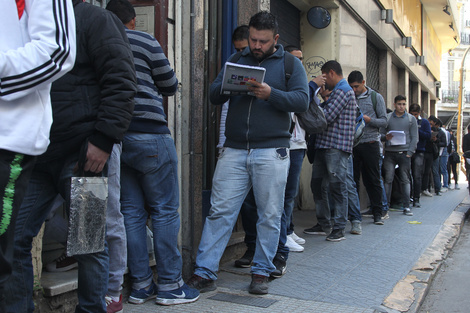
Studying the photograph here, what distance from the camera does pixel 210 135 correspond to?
4875 millimetres

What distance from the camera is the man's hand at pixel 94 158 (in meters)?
2.49

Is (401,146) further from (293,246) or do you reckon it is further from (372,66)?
(293,246)

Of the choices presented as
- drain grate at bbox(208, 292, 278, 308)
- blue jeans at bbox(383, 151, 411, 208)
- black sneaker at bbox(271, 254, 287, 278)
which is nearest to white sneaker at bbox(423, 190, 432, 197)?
blue jeans at bbox(383, 151, 411, 208)

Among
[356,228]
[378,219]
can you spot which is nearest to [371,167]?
[378,219]

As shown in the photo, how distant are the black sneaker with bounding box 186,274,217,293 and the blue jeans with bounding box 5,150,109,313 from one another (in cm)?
133

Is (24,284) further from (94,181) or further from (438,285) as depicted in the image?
(438,285)

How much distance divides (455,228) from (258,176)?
4808 mm

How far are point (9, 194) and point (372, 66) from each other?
1130 centimetres

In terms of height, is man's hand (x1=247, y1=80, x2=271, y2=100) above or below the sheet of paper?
above

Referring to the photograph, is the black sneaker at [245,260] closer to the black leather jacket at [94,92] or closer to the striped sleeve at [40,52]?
the black leather jacket at [94,92]

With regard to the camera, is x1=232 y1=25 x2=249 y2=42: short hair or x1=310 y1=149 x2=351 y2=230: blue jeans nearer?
x1=232 y1=25 x2=249 y2=42: short hair

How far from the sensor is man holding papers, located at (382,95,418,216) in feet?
29.2

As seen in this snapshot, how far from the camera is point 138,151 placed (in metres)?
3.48

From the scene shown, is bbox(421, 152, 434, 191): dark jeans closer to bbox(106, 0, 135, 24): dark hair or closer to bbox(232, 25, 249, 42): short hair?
bbox(232, 25, 249, 42): short hair
